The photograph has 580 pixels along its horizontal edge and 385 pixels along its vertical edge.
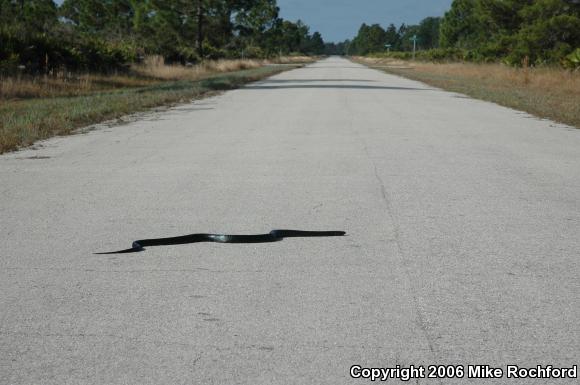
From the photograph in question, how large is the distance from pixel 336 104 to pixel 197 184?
38.6 feet

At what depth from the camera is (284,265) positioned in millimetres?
4566

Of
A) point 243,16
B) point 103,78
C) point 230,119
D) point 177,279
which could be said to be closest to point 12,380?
point 177,279

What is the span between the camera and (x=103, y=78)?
26375 millimetres

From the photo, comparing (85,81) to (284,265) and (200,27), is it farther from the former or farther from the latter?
(200,27)

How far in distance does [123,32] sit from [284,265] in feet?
225

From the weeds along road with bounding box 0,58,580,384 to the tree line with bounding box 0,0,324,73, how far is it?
1681 cm

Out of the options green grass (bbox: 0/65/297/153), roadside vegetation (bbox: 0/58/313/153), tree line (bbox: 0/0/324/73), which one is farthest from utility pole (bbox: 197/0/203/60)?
green grass (bbox: 0/65/297/153)

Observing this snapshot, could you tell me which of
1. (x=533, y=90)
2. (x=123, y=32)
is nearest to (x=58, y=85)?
(x=533, y=90)

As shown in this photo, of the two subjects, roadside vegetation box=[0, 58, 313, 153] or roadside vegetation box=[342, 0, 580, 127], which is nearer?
roadside vegetation box=[0, 58, 313, 153]

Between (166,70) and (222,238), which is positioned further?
(166,70)

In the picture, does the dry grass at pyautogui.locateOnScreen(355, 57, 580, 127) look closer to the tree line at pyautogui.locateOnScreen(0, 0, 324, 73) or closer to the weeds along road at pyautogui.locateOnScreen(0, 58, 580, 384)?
the weeds along road at pyautogui.locateOnScreen(0, 58, 580, 384)

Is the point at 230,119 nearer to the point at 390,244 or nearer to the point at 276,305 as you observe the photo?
the point at 390,244

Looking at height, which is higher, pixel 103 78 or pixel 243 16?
pixel 243 16

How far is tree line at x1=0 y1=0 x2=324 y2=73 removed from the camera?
976 inches
